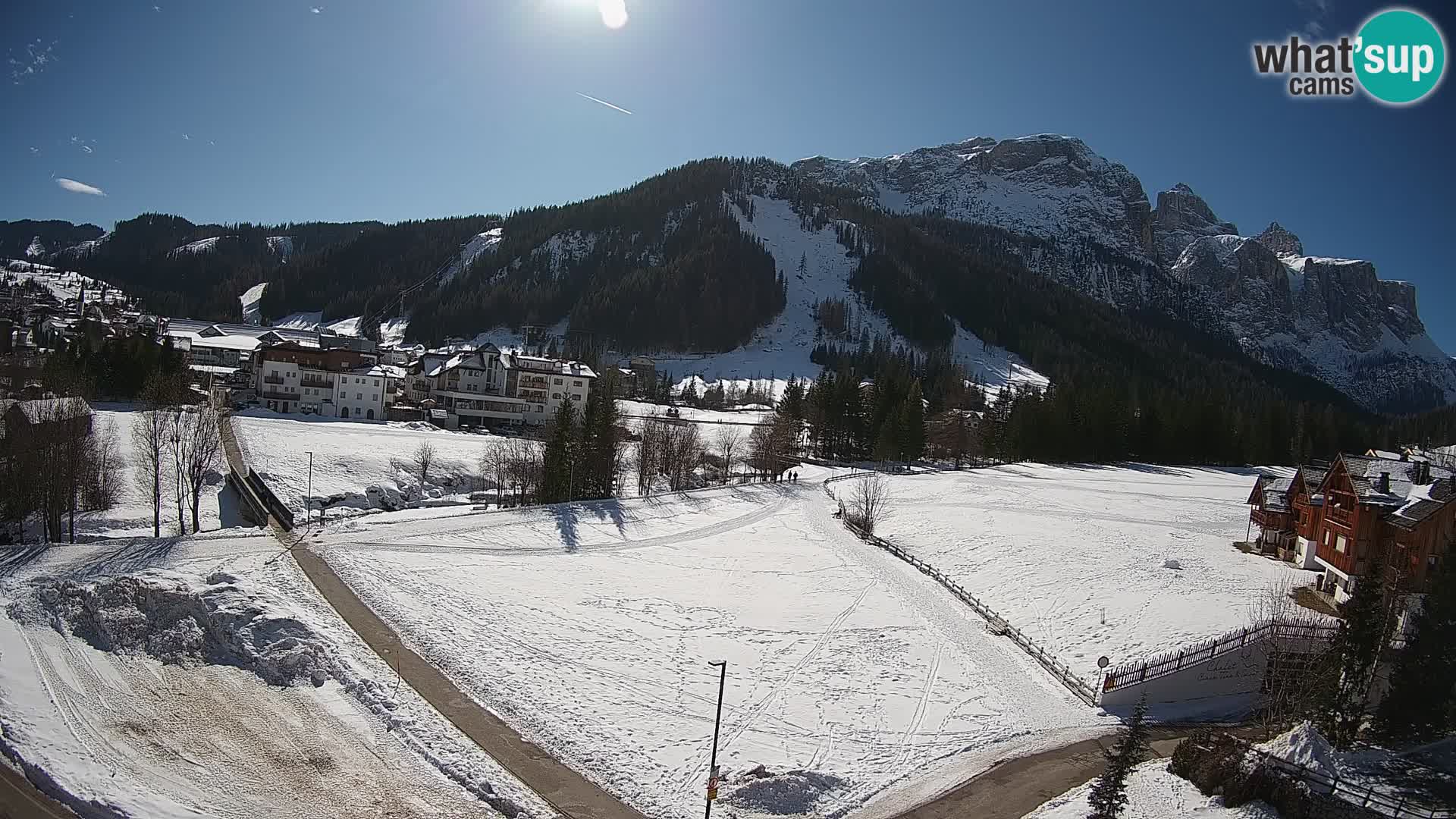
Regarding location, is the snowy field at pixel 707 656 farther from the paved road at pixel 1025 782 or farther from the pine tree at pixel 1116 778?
the pine tree at pixel 1116 778

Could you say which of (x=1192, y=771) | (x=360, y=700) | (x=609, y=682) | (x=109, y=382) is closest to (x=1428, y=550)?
(x=1192, y=771)

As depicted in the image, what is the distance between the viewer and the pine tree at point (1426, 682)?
19078mm

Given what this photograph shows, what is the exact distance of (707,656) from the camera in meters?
28.4

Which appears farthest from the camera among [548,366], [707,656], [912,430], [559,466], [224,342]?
[224,342]

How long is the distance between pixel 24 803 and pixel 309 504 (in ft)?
107

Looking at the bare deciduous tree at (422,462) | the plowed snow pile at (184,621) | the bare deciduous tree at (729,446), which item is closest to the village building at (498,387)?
the bare deciduous tree at (729,446)

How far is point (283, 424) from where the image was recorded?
6800 cm

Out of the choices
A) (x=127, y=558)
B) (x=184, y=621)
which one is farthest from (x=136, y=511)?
(x=184, y=621)

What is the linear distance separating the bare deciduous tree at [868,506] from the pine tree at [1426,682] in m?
29.4

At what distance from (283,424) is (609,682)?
56.9 meters

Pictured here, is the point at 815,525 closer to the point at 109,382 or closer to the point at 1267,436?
the point at 109,382

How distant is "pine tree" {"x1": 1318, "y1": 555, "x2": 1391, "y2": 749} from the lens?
63.4 ft

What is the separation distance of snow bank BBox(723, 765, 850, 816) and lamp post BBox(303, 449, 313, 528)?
1188 inches

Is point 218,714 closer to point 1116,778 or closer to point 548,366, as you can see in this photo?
point 1116,778
